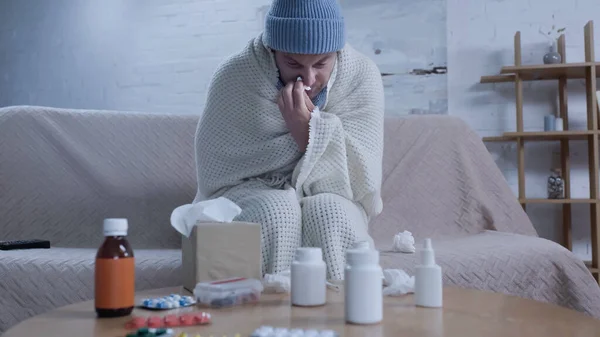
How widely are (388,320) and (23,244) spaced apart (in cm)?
122

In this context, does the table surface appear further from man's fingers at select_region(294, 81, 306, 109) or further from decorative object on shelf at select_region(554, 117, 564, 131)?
decorative object on shelf at select_region(554, 117, 564, 131)

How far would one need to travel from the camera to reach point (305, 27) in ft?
4.29

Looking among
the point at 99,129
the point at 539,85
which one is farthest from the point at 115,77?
the point at 539,85

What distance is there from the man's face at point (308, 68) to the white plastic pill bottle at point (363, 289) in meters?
0.78

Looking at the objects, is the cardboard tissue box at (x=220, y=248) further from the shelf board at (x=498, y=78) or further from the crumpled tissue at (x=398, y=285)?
the shelf board at (x=498, y=78)

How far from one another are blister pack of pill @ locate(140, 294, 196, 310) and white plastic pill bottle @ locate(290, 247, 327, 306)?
14cm

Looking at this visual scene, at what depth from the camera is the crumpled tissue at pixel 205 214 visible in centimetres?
92

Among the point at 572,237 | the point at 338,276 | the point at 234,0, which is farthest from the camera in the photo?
the point at 234,0

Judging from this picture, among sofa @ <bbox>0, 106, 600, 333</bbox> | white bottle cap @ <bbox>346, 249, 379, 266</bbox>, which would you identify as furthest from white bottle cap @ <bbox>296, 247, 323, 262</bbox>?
sofa @ <bbox>0, 106, 600, 333</bbox>

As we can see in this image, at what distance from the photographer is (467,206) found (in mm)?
1882

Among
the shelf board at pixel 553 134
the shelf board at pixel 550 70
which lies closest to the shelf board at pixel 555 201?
the shelf board at pixel 553 134

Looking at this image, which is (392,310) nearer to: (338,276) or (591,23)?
(338,276)

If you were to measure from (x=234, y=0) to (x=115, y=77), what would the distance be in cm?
76

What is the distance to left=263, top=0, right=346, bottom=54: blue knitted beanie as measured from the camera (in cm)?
132
